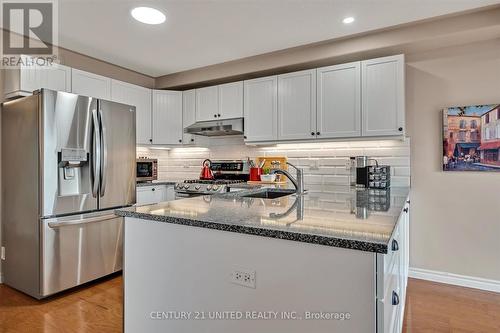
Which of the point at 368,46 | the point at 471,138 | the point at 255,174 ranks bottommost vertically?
the point at 255,174

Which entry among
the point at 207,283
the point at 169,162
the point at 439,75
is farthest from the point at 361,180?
the point at 169,162

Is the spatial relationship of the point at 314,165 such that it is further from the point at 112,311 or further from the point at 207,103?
the point at 112,311

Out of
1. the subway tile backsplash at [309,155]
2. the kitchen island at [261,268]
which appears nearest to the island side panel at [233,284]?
the kitchen island at [261,268]

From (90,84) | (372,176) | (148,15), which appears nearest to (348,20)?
(372,176)

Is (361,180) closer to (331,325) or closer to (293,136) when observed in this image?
(293,136)

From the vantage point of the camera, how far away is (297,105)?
3.30 meters

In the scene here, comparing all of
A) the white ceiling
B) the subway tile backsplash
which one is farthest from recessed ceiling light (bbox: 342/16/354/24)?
the subway tile backsplash

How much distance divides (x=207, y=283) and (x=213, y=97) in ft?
9.83

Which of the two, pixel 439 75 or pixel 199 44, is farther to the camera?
pixel 199 44

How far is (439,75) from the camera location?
2926 millimetres

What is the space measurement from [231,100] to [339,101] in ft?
4.49

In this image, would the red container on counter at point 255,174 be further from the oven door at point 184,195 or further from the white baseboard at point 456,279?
the white baseboard at point 456,279

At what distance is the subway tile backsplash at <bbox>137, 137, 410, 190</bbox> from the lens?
10.2 feet

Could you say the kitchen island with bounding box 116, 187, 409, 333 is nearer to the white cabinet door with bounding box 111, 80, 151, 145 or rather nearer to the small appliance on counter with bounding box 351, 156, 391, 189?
the small appliance on counter with bounding box 351, 156, 391, 189
